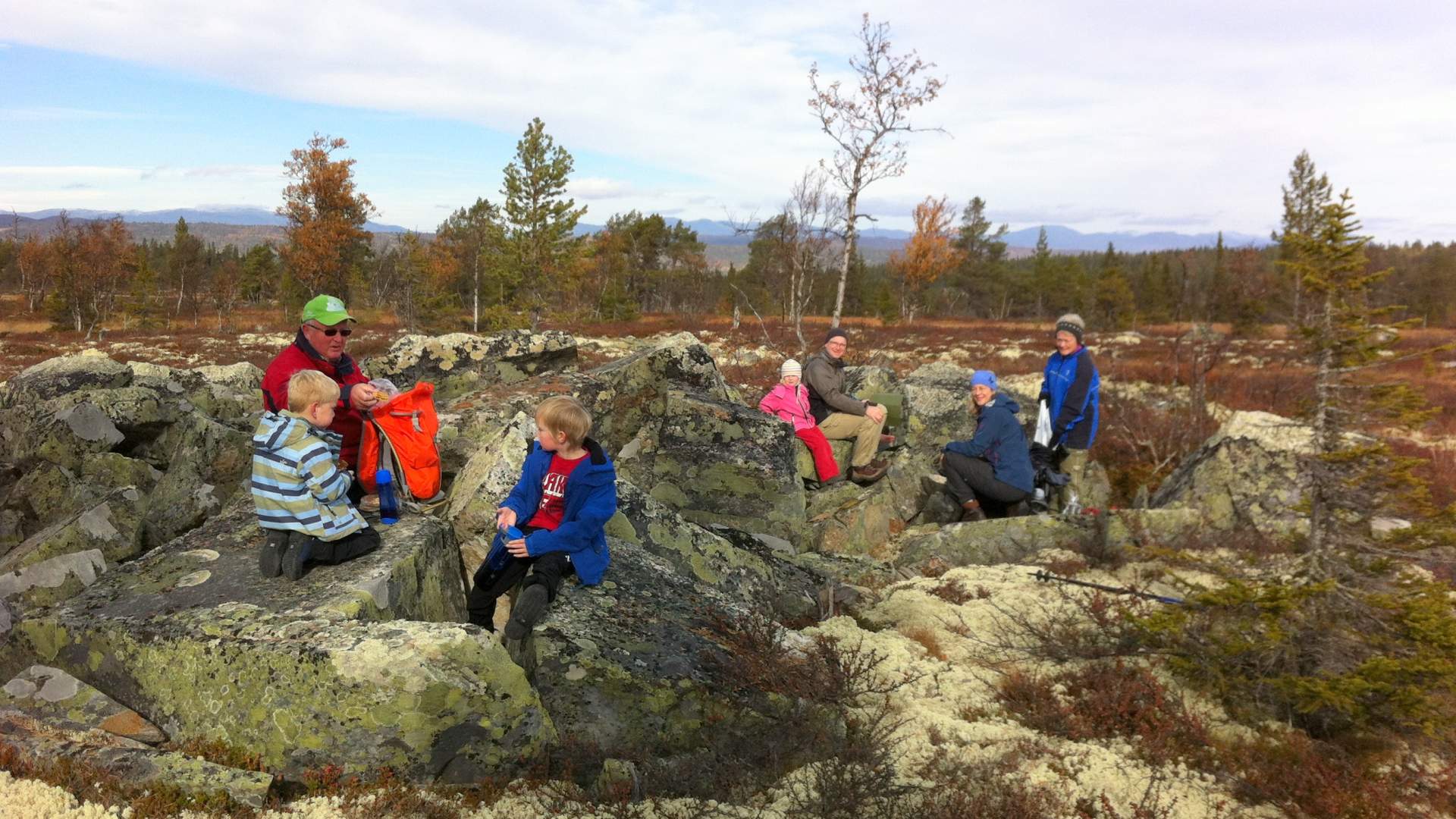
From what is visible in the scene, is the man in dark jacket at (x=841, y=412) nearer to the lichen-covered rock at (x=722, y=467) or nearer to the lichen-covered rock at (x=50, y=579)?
the lichen-covered rock at (x=722, y=467)

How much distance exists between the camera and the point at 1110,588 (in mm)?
5883

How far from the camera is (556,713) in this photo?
13.1 feet

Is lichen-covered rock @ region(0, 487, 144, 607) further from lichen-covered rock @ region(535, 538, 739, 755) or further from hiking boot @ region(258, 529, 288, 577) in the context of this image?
lichen-covered rock @ region(535, 538, 739, 755)

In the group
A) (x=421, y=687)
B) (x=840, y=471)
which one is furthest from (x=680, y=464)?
(x=421, y=687)

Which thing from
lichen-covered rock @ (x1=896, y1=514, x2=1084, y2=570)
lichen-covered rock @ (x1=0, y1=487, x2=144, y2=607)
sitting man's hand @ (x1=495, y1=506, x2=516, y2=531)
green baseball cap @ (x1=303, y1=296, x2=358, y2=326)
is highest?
green baseball cap @ (x1=303, y1=296, x2=358, y2=326)

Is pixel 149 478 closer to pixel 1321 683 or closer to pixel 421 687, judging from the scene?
pixel 421 687

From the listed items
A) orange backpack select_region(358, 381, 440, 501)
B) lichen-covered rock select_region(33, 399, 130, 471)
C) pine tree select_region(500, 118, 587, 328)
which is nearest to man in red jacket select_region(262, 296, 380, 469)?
orange backpack select_region(358, 381, 440, 501)

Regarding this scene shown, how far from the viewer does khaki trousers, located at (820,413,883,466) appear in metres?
9.09

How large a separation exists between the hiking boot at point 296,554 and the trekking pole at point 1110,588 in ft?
18.0

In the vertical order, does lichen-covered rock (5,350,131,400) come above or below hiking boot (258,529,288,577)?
above

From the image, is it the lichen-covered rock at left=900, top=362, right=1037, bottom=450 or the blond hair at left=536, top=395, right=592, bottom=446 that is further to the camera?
the lichen-covered rock at left=900, top=362, right=1037, bottom=450

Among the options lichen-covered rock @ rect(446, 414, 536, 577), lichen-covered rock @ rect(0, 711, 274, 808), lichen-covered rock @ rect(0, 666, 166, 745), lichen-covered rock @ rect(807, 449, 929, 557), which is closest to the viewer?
lichen-covered rock @ rect(0, 711, 274, 808)

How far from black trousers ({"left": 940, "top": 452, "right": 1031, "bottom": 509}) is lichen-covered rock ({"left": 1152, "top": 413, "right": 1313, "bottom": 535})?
1.66 m

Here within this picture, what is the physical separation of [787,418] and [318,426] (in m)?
5.49
